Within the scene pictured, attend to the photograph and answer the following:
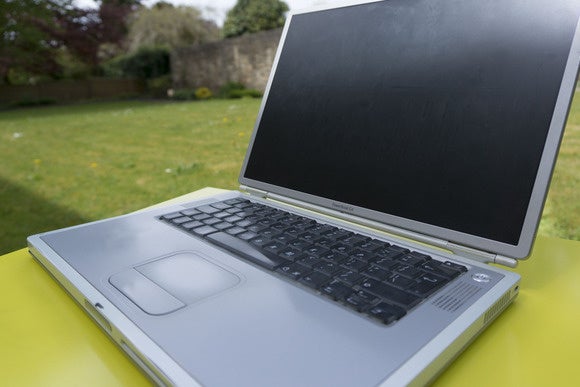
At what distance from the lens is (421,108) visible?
636 mm

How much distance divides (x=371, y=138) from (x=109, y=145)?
3.30 metres

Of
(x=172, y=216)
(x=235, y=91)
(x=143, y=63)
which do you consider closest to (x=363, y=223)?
(x=172, y=216)

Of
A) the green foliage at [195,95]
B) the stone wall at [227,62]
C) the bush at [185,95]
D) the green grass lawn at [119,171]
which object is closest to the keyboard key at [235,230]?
the green grass lawn at [119,171]

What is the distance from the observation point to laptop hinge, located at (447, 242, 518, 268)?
0.52m

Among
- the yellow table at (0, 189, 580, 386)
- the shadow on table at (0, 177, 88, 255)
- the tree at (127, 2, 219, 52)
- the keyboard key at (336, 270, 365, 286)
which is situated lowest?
the shadow on table at (0, 177, 88, 255)

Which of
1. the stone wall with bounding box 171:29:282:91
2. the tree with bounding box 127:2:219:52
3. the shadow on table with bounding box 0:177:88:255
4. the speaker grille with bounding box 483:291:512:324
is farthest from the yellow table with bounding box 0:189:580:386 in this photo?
the tree with bounding box 127:2:219:52

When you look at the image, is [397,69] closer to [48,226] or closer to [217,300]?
[217,300]

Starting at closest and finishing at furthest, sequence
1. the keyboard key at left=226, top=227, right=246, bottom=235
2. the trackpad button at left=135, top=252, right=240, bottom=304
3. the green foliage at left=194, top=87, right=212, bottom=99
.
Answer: the trackpad button at left=135, top=252, right=240, bottom=304, the keyboard key at left=226, top=227, right=246, bottom=235, the green foliage at left=194, top=87, right=212, bottom=99

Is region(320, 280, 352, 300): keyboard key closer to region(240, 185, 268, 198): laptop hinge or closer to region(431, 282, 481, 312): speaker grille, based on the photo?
region(431, 282, 481, 312): speaker grille

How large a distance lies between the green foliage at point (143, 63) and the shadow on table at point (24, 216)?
9.79 meters

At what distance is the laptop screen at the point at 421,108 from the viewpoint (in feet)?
1.73

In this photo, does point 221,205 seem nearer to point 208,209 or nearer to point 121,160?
point 208,209

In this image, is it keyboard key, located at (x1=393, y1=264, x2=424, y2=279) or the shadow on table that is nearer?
keyboard key, located at (x1=393, y1=264, x2=424, y2=279)

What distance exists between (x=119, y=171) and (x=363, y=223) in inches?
94.6
